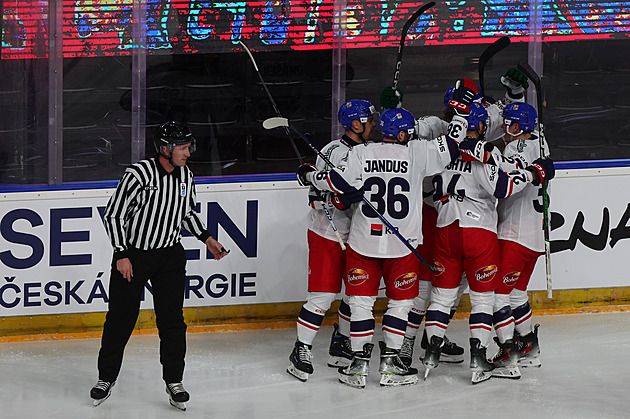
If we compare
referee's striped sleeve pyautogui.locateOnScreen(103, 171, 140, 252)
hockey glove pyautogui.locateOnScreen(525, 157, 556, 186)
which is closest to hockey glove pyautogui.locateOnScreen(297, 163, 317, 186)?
referee's striped sleeve pyautogui.locateOnScreen(103, 171, 140, 252)

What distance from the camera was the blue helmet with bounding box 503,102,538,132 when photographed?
5.03m

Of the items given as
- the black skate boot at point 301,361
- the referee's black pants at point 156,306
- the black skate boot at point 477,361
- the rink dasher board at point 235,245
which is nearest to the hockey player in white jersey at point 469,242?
the black skate boot at point 477,361

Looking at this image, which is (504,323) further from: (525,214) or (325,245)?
(325,245)

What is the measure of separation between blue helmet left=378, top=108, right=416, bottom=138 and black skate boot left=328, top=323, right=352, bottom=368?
1077 millimetres

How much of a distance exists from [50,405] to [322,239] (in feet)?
4.68

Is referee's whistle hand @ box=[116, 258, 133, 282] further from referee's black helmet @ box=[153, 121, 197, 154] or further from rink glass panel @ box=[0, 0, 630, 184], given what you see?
rink glass panel @ box=[0, 0, 630, 184]

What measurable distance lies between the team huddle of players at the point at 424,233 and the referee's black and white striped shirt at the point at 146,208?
0.70 m

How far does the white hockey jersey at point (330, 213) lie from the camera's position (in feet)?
16.6

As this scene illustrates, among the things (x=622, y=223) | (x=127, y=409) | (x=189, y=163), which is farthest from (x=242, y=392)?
(x=622, y=223)

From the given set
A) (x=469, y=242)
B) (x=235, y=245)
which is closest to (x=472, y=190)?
(x=469, y=242)

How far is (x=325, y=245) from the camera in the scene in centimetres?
511

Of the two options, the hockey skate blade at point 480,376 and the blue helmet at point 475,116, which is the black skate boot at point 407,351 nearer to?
the hockey skate blade at point 480,376

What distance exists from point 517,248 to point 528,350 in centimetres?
50

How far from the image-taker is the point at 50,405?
15.1ft
